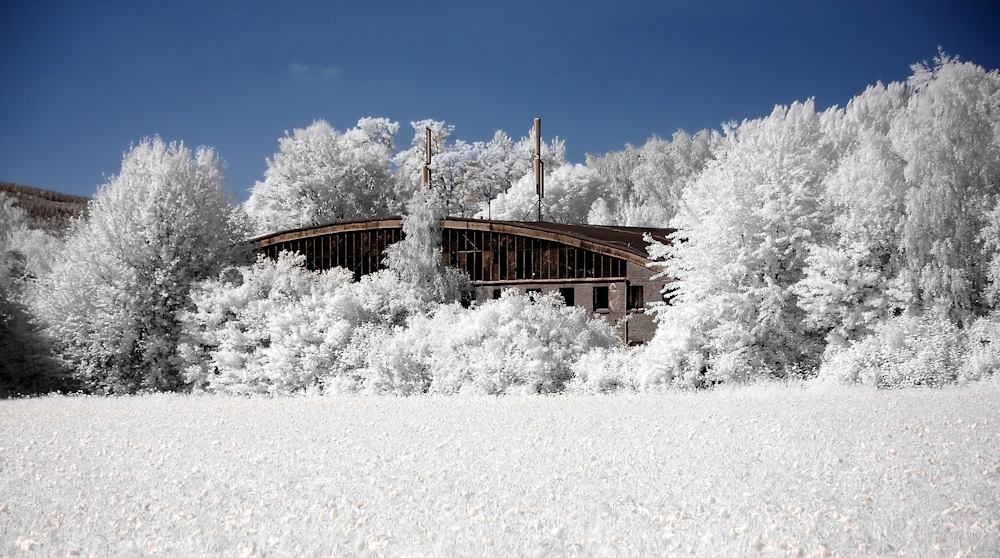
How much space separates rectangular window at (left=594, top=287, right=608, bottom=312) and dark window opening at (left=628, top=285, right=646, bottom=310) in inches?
55.9

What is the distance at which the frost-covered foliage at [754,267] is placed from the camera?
31.4 meters

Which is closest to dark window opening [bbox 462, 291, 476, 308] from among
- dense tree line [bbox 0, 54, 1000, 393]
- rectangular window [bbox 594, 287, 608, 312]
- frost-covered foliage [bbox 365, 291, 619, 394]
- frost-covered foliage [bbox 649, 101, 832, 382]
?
dense tree line [bbox 0, 54, 1000, 393]

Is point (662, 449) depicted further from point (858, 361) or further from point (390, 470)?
point (858, 361)

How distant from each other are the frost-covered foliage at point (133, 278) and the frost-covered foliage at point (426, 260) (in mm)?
10641

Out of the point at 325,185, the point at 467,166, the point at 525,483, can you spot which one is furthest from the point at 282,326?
the point at 467,166

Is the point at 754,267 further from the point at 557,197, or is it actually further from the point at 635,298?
the point at 557,197

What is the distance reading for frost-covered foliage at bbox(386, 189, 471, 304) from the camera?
132 feet

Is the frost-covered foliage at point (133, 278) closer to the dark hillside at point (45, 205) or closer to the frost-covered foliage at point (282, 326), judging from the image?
the frost-covered foliage at point (282, 326)

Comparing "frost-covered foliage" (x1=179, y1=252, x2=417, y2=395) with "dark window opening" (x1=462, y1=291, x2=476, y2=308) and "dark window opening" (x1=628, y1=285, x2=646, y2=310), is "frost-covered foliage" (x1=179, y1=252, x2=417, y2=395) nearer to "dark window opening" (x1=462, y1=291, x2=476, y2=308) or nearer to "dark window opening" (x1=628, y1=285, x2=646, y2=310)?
"dark window opening" (x1=462, y1=291, x2=476, y2=308)

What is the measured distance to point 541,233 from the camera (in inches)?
1900

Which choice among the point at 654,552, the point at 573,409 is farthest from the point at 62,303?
the point at 654,552

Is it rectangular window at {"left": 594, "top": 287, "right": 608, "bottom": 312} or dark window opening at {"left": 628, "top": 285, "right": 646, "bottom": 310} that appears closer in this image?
dark window opening at {"left": 628, "top": 285, "right": 646, "bottom": 310}

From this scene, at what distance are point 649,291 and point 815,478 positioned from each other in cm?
3208

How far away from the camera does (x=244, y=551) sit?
9461 mm
